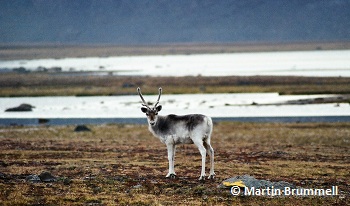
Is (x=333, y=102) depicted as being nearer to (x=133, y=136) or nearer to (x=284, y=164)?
(x=133, y=136)

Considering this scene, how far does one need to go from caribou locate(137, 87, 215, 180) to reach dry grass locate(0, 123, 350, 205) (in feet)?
3.62

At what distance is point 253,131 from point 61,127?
13.8m

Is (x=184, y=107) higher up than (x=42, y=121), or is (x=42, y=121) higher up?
(x=184, y=107)

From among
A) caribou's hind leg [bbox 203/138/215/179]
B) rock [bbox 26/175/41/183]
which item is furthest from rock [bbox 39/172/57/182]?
caribou's hind leg [bbox 203/138/215/179]

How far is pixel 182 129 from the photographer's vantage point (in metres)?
20.2

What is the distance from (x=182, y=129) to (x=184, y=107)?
37.6 meters

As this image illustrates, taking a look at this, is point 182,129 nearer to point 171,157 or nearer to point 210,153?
point 171,157

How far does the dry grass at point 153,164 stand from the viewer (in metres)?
17.5

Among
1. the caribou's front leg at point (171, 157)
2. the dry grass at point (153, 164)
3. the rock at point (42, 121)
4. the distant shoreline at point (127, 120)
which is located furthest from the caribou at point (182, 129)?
the rock at point (42, 121)

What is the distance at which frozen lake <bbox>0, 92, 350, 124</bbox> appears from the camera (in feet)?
175

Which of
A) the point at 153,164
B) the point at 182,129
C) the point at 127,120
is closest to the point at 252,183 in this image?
the point at 182,129

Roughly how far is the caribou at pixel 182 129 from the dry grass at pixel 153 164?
43.5 inches

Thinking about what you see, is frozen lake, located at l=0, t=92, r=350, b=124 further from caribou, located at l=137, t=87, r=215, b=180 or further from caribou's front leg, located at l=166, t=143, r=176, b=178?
caribou, located at l=137, t=87, r=215, b=180

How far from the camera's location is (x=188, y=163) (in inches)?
978
